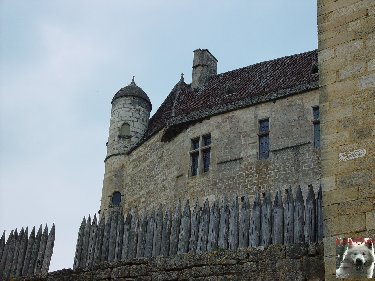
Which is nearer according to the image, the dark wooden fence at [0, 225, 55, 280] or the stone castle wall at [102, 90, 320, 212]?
the dark wooden fence at [0, 225, 55, 280]

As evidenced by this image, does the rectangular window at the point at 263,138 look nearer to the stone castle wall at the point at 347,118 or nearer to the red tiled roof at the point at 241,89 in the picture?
the red tiled roof at the point at 241,89

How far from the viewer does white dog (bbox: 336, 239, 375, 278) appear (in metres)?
4.61

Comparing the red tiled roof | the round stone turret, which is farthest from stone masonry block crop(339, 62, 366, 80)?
Answer: the round stone turret

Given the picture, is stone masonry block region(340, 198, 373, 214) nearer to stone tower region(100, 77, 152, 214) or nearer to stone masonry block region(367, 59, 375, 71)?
stone masonry block region(367, 59, 375, 71)

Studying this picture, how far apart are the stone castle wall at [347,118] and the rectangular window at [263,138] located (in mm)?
10503

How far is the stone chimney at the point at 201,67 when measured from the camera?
67.2ft

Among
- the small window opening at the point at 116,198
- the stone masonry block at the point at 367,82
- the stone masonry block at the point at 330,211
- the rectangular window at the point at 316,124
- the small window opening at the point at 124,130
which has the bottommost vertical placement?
the stone masonry block at the point at 330,211

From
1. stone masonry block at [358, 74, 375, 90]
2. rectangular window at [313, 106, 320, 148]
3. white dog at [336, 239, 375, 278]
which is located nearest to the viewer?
white dog at [336, 239, 375, 278]

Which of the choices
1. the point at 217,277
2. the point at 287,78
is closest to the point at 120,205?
the point at 287,78

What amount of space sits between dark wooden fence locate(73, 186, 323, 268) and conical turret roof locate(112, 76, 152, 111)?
563 inches

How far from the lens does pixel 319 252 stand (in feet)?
17.3

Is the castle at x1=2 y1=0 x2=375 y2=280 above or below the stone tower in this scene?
below

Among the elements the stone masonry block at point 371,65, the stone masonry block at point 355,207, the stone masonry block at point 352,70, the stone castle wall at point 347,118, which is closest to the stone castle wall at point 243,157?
the stone castle wall at point 347,118

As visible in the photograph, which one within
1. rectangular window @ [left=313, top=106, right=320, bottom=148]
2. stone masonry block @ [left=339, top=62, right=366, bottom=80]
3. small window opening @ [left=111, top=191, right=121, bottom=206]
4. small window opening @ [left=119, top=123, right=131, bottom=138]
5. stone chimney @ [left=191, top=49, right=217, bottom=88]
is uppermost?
stone chimney @ [left=191, top=49, right=217, bottom=88]
